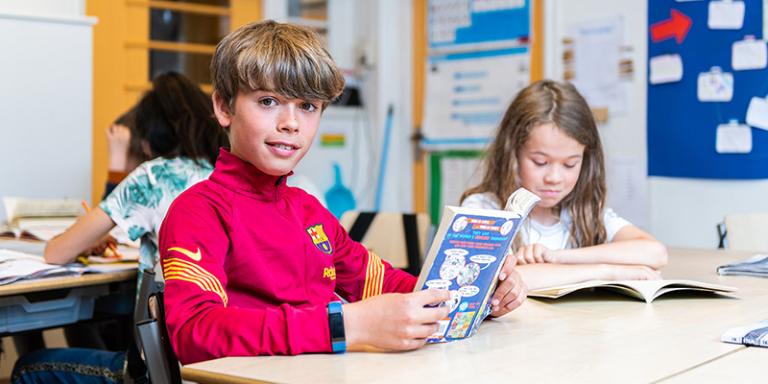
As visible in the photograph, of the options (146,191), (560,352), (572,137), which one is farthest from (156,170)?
(560,352)

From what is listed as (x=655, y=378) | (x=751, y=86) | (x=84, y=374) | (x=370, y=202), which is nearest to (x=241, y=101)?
(x=655, y=378)

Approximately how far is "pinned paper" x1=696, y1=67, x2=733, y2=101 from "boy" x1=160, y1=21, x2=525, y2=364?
2.76 meters

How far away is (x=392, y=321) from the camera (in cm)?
121

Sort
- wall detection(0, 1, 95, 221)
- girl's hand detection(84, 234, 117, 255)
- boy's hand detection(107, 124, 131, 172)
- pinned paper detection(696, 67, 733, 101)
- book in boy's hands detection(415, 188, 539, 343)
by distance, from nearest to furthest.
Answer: book in boy's hands detection(415, 188, 539, 343)
girl's hand detection(84, 234, 117, 255)
boy's hand detection(107, 124, 131, 172)
wall detection(0, 1, 95, 221)
pinned paper detection(696, 67, 733, 101)

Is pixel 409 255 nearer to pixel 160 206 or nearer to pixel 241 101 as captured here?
pixel 160 206

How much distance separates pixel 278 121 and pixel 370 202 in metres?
4.03

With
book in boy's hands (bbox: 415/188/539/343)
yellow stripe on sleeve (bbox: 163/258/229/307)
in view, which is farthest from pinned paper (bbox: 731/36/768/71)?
yellow stripe on sleeve (bbox: 163/258/229/307)

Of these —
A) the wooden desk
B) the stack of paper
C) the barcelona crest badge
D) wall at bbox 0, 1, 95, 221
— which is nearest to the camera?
the wooden desk

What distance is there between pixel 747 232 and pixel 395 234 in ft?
3.68

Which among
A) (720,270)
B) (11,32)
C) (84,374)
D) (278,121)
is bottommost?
(84,374)

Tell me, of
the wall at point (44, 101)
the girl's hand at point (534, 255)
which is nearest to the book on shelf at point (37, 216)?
the wall at point (44, 101)

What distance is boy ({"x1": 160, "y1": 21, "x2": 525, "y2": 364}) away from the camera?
3.98ft

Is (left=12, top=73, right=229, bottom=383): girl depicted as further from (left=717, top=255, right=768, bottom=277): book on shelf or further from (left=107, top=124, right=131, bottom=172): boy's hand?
(left=717, top=255, right=768, bottom=277): book on shelf

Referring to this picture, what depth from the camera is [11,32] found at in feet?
12.4
